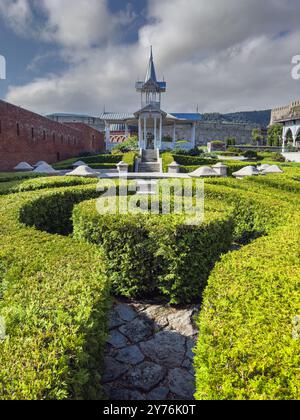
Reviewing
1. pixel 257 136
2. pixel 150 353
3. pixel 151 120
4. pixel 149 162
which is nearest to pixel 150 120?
pixel 151 120

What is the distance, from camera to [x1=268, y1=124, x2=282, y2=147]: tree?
48719 millimetres

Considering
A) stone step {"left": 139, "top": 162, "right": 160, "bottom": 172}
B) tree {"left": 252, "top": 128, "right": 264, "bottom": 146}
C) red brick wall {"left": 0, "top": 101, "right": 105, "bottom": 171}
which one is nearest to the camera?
red brick wall {"left": 0, "top": 101, "right": 105, "bottom": 171}

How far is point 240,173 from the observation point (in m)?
14.9

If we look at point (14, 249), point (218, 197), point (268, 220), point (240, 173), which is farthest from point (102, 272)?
point (240, 173)

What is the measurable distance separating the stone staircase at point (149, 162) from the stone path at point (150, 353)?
21.1 meters

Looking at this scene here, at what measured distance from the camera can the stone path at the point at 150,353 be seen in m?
3.08

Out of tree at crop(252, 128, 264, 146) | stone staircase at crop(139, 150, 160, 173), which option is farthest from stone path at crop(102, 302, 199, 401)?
tree at crop(252, 128, 264, 146)

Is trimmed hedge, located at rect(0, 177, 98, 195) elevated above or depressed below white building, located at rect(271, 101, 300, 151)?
below

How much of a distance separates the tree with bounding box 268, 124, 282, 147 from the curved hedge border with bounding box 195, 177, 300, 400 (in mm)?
50655

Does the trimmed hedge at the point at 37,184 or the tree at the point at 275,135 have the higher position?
the tree at the point at 275,135

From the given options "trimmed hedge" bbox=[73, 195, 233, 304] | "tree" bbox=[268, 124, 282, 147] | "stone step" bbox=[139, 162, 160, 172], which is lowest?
"trimmed hedge" bbox=[73, 195, 233, 304]

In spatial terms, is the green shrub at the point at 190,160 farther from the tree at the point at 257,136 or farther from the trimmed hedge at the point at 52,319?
the tree at the point at 257,136

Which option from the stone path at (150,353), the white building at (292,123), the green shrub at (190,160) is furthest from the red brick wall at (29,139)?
the white building at (292,123)

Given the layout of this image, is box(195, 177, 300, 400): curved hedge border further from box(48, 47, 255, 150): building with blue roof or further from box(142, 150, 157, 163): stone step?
box(48, 47, 255, 150): building with blue roof
